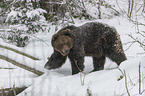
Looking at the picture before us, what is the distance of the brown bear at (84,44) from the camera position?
4.19 m

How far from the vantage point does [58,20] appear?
29.4 feet

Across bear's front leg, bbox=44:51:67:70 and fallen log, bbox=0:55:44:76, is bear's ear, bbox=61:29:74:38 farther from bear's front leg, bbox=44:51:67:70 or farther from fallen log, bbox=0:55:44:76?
fallen log, bbox=0:55:44:76

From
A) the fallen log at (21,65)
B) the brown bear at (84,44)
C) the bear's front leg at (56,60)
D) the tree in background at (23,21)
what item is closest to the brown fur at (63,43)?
the brown bear at (84,44)

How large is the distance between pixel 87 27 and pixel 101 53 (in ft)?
2.26

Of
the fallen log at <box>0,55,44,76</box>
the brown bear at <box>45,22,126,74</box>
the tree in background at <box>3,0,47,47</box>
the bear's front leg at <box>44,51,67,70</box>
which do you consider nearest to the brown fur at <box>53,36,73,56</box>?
the brown bear at <box>45,22,126,74</box>

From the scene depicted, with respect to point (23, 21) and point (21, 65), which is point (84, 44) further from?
point (23, 21)

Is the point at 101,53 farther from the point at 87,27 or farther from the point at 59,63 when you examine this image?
the point at 59,63

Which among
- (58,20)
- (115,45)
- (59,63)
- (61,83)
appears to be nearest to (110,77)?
(61,83)

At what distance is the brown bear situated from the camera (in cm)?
419

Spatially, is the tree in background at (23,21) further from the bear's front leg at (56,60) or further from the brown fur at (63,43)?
the brown fur at (63,43)

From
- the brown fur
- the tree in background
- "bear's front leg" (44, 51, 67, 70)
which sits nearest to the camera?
the brown fur

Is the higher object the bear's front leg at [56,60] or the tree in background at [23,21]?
the tree in background at [23,21]

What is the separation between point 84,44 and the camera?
4484 millimetres

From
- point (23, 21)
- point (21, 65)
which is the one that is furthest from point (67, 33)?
point (23, 21)
